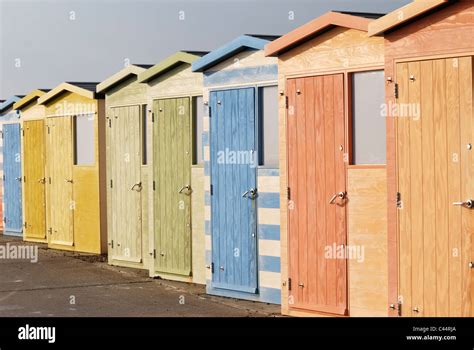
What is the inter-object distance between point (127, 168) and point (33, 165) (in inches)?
185

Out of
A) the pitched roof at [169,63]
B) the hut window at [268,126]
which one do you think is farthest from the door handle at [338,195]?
the pitched roof at [169,63]

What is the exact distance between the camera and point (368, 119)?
10062mm

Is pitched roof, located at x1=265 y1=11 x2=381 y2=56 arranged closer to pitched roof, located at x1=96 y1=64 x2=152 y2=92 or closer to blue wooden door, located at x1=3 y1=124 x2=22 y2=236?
pitched roof, located at x1=96 y1=64 x2=152 y2=92

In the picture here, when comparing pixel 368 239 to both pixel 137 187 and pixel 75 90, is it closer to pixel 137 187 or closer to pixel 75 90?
pixel 137 187

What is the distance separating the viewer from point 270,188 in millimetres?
11711

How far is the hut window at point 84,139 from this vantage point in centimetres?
1720

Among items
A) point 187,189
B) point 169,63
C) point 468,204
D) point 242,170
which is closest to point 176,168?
point 187,189

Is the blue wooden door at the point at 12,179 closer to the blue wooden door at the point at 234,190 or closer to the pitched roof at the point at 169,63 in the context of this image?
the pitched roof at the point at 169,63

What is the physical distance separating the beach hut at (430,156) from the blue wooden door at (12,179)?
12.6m

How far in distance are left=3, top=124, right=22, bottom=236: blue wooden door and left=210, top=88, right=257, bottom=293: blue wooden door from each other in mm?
8872

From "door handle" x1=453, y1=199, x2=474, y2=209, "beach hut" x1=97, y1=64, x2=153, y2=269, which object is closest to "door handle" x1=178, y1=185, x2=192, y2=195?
"beach hut" x1=97, y1=64, x2=153, y2=269

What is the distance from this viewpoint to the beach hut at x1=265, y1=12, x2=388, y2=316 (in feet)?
32.7

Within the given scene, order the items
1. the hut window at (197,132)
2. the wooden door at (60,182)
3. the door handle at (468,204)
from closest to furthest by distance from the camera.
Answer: the door handle at (468,204) → the hut window at (197,132) → the wooden door at (60,182)

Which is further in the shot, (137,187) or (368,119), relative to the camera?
(137,187)
